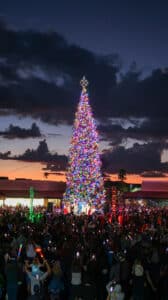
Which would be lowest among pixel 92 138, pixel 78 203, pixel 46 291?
pixel 46 291

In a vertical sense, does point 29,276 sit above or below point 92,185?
below

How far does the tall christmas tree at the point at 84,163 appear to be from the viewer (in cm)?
4022

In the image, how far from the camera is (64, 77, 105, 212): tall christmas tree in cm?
4022

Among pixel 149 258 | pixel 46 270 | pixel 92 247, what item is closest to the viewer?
pixel 46 270

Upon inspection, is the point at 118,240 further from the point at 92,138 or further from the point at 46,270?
the point at 92,138

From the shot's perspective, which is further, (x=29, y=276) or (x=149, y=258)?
(x=149, y=258)

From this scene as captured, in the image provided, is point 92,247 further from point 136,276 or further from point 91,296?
point 91,296

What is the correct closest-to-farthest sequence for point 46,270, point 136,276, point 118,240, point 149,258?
point 136,276
point 46,270
point 149,258
point 118,240

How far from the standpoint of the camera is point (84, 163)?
132ft

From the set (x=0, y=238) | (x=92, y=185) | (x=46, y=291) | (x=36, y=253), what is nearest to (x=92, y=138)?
(x=92, y=185)

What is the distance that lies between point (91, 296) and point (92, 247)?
5.57m

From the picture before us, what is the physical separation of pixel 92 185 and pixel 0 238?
23.3 metres

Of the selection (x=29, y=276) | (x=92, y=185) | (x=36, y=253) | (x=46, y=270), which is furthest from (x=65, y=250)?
(x=92, y=185)

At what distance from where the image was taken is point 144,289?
10336mm
